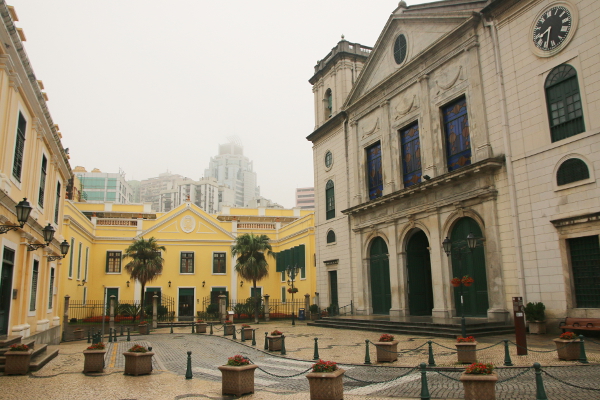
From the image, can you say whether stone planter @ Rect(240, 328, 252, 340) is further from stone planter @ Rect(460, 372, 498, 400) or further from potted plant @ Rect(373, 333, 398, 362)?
stone planter @ Rect(460, 372, 498, 400)

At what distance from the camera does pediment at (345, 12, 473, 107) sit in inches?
901

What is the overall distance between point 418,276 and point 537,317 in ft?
29.6

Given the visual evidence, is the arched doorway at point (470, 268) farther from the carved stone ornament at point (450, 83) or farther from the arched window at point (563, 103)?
the carved stone ornament at point (450, 83)

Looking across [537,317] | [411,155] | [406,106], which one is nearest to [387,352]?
[537,317]

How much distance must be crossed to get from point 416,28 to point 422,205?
911cm

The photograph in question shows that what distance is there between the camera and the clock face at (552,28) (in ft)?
55.1

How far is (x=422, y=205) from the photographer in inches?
914

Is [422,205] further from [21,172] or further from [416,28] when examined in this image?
[21,172]

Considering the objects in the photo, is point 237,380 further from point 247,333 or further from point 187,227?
point 187,227

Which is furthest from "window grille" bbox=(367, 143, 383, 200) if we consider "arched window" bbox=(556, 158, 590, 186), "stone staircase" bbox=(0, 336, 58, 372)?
"stone staircase" bbox=(0, 336, 58, 372)

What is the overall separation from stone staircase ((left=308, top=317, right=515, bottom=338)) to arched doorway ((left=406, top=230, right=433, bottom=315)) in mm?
3008

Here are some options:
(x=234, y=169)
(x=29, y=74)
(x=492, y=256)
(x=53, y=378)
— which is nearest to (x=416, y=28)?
(x=492, y=256)

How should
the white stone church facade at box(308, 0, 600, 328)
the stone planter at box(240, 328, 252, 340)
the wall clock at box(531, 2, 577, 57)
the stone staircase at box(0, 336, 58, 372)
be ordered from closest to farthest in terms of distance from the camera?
the stone staircase at box(0, 336, 58, 372) < the white stone church facade at box(308, 0, 600, 328) < the wall clock at box(531, 2, 577, 57) < the stone planter at box(240, 328, 252, 340)

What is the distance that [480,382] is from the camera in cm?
Answer: 828
